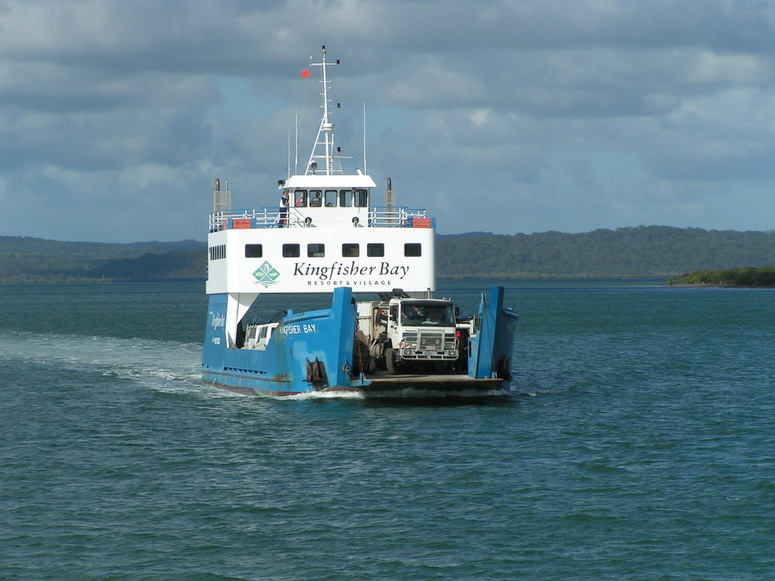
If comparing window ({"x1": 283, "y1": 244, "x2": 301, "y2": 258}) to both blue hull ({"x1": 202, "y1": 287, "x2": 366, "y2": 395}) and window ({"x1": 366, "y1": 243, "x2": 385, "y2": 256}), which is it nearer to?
window ({"x1": 366, "y1": 243, "x2": 385, "y2": 256})

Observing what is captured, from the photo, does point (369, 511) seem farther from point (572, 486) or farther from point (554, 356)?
point (554, 356)

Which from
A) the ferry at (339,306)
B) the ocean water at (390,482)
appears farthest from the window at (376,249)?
the ocean water at (390,482)

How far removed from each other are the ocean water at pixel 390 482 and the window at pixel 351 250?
4.92m

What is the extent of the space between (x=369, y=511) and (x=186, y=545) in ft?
10.9

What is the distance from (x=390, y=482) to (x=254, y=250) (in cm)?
1394

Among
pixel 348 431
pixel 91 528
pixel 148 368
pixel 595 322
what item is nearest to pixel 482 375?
pixel 348 431

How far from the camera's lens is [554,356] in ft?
162

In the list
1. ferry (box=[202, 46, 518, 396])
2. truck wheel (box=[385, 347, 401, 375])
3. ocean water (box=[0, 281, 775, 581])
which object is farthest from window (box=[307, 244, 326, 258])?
ocean water (box=[0, 281, 775, 581])

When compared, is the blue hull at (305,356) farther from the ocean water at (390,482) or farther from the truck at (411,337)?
the truck at (411,337)

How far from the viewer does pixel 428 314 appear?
30141 mm

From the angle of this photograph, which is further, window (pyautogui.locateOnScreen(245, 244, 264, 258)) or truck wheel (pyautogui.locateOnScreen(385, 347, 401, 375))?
window (pyautogui.locateOnScreen(245, 244, 264, 258))

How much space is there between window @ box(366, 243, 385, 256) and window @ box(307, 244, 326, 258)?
1.31m

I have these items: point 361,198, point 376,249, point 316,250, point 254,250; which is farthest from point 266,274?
point 361,198

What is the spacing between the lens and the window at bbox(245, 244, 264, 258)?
33.5m
